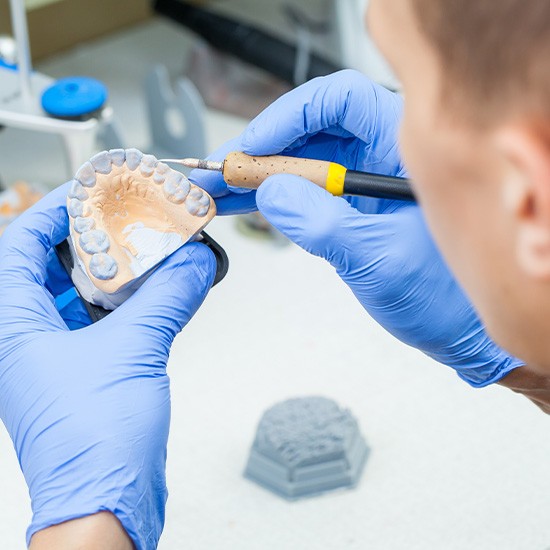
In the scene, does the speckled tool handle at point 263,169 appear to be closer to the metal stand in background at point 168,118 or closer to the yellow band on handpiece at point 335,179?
the yellow band on handpiece at point 335,179

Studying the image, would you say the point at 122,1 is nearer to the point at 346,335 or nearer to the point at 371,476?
the point at 346,335

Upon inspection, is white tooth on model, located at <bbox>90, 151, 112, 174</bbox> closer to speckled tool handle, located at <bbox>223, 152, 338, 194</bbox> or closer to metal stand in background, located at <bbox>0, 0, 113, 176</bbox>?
speckled tool handle, located at <bbox>223, 152, 338, 194</bbox>

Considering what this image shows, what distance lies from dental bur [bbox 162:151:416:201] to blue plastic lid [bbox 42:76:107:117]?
62 cm

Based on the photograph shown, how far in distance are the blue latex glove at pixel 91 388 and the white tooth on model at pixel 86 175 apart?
0.07 m

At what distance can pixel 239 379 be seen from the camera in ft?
3.88

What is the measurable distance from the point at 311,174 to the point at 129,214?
0.64 ft

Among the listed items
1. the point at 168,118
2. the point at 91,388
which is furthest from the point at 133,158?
the point at 168,118

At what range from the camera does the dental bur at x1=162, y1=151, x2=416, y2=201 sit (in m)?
0.75

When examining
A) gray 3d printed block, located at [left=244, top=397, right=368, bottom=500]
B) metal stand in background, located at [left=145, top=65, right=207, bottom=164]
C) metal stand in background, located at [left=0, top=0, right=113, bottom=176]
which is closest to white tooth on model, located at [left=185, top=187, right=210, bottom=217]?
gray 3d printed block, located at [left=244, top=397, right=368, bottom=500]

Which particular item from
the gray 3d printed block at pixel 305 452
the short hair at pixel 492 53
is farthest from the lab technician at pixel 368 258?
the gray 3d printed block at pixel 305 452

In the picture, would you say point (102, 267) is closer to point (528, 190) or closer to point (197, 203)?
point (197, 203)

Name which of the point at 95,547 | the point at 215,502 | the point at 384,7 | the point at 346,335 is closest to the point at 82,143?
the point at 346,335

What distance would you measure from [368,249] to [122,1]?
4.74ft

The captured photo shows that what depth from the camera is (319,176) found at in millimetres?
776
